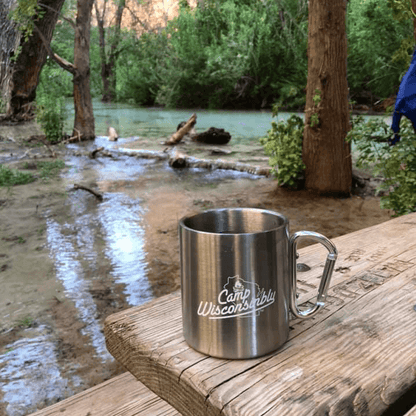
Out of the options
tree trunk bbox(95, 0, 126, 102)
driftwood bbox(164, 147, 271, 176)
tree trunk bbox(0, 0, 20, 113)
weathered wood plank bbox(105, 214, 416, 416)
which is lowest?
driftwood bbox(164, 147, 271, 176)

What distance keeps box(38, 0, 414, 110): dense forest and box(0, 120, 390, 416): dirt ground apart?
39.7ft

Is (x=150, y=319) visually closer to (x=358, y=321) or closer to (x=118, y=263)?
(x=358, y=321)

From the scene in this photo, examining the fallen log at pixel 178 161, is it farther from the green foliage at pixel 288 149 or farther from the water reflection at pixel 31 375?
the water reflection at pixel 31 375

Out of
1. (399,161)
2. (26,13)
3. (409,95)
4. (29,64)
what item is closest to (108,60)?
(29,64)

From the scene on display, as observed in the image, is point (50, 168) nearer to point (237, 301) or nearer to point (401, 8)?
point (401, 8)

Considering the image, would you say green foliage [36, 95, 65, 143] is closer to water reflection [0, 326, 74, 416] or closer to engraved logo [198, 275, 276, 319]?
water reflection [0, 326, 74, 416]

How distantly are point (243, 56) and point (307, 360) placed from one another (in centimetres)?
2019

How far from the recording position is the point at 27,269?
3.29 m

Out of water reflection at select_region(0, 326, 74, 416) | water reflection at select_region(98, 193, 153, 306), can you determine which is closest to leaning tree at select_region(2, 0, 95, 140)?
water reflection at select_region(98, 193, 153, 306)

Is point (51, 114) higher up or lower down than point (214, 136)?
higher up

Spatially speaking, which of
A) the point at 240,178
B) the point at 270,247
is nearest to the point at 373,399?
the point at 270,247

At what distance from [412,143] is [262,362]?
2472mm

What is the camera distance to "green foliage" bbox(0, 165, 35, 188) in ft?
19.3

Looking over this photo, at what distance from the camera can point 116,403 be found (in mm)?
1223
